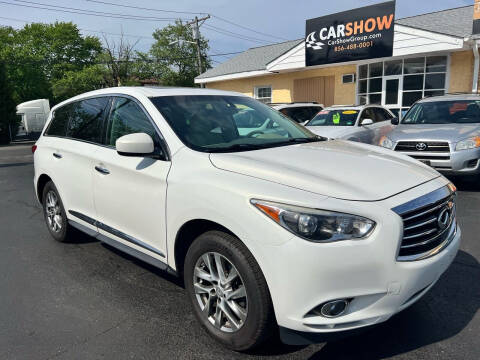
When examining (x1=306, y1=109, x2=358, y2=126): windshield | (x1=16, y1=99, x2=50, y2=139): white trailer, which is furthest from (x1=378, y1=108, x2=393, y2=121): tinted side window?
(x1=16, y1=99, x2=50, y2=139): white trailer

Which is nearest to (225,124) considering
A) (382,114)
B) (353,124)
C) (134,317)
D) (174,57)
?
(134,317)

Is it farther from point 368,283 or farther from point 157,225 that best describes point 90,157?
point 368,283

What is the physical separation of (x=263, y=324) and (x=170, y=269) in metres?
0.94

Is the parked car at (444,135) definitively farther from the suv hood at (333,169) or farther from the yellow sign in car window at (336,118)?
the suv hood at (333,169)

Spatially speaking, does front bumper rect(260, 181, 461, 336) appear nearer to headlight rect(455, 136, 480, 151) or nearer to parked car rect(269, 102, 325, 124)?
headlight rect(455, 136, 480, 151)

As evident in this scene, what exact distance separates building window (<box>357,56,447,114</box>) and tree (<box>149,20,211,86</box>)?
3148 centimetres

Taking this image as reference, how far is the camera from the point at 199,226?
2.62 metres

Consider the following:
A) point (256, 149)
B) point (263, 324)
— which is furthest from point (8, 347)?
point (256, 149)

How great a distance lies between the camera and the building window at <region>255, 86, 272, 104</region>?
19.9m

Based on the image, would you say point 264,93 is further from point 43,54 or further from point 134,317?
point 43,54

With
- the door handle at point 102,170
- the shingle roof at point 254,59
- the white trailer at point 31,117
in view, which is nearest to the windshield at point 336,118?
the door handle at point 102,170

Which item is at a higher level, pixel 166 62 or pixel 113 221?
pixel 166 62

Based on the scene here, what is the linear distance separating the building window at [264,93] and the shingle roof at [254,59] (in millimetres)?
1200

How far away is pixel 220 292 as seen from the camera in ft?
8.27
